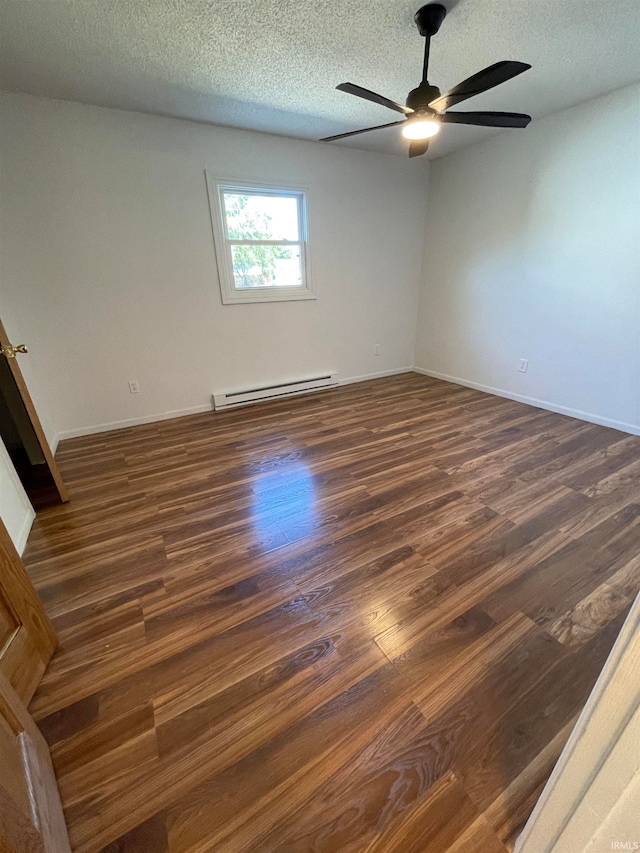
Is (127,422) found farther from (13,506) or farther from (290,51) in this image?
(290,51)

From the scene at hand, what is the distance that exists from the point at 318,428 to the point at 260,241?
2043 mm

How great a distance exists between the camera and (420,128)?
2.03 metres

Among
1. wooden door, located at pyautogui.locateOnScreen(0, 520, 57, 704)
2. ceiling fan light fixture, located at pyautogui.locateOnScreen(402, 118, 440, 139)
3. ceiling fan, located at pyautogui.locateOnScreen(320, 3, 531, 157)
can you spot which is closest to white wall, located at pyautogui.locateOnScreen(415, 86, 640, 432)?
ceiling fan, located at pyautogui.locateOnScreen(320, 3, 531, 157)

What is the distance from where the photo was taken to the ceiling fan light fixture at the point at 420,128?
6.41 ft

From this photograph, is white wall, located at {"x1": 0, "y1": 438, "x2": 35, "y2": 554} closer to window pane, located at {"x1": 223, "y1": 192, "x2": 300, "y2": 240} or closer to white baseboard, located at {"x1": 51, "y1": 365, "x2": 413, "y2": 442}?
white baseboard, located at {"x1": 51, "y1": 365, "x2": 413, "y2": 442}

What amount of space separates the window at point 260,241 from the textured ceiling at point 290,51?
65 cm

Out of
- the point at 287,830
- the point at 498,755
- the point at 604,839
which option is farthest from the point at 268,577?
the point at 604,839

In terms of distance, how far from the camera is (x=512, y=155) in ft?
10.7

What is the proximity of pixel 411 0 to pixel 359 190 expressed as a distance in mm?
2160

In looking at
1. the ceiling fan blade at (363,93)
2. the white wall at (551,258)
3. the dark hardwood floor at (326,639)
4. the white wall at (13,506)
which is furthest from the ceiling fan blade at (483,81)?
the white wall at (13,506)

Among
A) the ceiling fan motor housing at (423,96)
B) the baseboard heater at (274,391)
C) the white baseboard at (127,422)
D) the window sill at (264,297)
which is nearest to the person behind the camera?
the ceiling fan motor housing at (423,96)

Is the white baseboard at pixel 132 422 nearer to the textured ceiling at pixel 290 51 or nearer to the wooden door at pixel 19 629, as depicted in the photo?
the wooden door at pixel 19 629

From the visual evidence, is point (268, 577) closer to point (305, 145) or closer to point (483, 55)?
point (483, 55)

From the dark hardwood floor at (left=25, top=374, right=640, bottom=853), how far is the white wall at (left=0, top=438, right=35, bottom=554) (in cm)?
9
